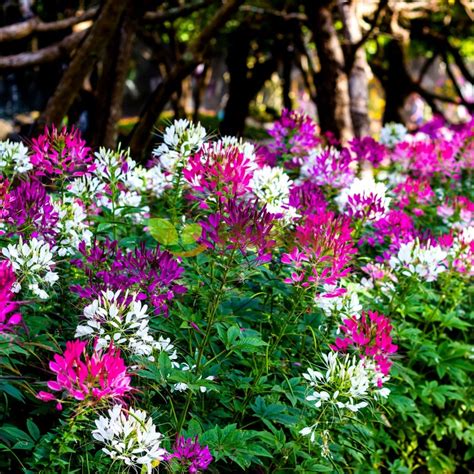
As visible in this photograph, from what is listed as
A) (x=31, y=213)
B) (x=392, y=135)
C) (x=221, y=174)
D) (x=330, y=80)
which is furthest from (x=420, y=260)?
(x=330, y=80)

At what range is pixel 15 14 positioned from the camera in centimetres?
714

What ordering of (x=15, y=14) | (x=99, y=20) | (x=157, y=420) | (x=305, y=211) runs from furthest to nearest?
(x=15, y=14), (x=99, y=20), (x=305, y=211), (x=157, y=420)

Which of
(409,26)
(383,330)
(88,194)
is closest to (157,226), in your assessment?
(88,194)

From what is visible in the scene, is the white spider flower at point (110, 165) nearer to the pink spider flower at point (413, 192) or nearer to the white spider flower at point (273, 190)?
the white spider flower at point (273, 190)

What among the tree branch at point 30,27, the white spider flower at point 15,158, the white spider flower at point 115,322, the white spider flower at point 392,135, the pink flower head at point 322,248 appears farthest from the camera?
the tree branch at point 30,27

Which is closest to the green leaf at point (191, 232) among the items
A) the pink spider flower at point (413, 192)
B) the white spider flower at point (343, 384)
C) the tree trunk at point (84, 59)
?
the white spider flower at point (343, 384)

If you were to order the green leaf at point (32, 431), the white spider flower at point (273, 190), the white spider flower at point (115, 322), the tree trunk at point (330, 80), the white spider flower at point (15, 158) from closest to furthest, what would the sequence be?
the white spider flower at point (115, 322) < the green leaf at point (32, 431) < the white spider flower at point (15, 158) < the white spider flower at point (273, 190) < the tree trunk at point (330, 80)

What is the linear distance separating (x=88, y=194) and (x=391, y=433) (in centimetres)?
170

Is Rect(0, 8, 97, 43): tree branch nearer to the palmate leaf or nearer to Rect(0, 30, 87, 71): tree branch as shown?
Rect(0, 30, 87, 71): tree branch

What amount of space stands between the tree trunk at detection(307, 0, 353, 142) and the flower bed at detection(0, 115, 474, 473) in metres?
2.42

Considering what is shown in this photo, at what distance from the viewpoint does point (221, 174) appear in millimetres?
2131

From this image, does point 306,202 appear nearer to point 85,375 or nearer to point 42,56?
point 85,375

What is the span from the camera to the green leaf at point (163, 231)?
222cm

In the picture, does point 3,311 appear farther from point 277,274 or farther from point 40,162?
point 277,274
